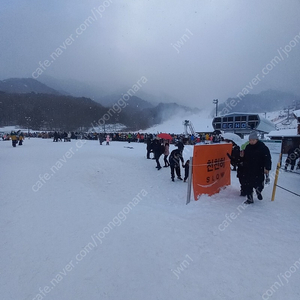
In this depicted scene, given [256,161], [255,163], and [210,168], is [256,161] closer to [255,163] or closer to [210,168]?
[255,163]

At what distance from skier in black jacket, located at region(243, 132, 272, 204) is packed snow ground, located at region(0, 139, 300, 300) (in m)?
0.64

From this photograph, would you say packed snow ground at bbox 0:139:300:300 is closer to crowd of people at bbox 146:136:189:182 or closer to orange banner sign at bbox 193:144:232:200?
orange banner sign at bbox 193:144:232:200

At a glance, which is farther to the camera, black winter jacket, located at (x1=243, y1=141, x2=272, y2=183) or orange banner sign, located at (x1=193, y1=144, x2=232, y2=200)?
orange banner sign, located at (x1=193, y1=144, x2=232, y2=200)

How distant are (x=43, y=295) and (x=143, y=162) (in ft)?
31.2

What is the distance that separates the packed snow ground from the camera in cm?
253

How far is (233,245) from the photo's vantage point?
326 centimetres

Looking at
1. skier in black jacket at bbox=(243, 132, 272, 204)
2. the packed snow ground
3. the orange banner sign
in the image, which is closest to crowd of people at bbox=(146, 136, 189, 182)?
the orange banner sign

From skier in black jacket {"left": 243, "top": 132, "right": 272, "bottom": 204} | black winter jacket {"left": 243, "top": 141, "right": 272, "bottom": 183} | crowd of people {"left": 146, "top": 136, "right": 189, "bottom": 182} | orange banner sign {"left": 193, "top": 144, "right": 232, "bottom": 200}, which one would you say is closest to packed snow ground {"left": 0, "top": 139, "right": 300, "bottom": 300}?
orange banner sign {"left": 193, "top": 144, "right": 232, "bottom": 200}

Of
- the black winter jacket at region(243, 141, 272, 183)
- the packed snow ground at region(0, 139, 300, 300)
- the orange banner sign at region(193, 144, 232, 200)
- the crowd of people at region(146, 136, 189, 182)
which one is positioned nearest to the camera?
the packed snow ground at region(0, 139, 300, 300)

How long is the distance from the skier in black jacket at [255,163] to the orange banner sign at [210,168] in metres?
1.09

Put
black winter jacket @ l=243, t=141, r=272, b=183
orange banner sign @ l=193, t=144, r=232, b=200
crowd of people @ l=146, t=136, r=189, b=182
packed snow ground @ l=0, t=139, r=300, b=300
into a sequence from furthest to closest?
crowd of people @ l=146, t=136, r=189, b=182, orange banner sign @ l=193, t=144, r=232, b=200, black winter jacket @ l=243, t=141, r=272, b=183, packed snow ground @ l=0, t=139, r=300, b=300

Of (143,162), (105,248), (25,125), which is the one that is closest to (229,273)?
(105,248)

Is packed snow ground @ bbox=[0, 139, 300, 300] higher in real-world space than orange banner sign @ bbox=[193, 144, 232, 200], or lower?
lower

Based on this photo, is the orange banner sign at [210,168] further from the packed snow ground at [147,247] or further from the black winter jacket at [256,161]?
the black winter jacket at [256,161]
